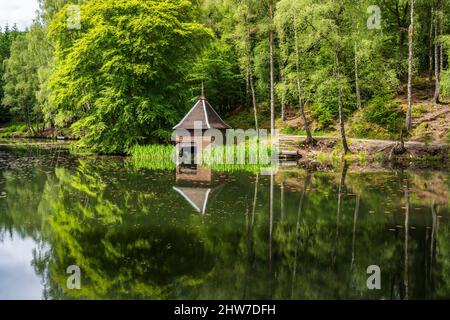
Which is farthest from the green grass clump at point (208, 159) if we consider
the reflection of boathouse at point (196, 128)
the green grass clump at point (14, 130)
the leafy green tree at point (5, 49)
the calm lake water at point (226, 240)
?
the leafy green tree at point (5, 49)

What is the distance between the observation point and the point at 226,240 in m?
8.55

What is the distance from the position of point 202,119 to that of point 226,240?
19.9 metres

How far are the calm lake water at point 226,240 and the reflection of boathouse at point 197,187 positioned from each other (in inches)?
3.0

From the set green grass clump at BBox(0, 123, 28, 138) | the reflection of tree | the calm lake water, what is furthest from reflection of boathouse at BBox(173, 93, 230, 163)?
green grass clump at BBox(0, 123, 28, 138)

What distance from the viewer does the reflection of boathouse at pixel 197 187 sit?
41.2 ft

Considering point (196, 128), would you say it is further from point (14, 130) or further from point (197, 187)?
point (14, 130)

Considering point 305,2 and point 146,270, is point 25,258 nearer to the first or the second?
point 146,270

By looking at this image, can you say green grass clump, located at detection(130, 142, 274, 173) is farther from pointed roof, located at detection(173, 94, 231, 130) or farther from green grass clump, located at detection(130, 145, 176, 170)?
pointed roof, located at detection(173, 94, 231, 130)

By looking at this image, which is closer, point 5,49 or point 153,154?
point 153,154

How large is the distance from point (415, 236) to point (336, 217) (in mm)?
2113

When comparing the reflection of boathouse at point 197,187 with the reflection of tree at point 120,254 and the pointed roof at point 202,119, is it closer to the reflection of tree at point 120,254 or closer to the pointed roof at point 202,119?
the reflection of tree at point 120,254

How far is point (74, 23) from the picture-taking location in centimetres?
3086

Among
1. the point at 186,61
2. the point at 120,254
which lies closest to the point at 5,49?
the point at 186,61
